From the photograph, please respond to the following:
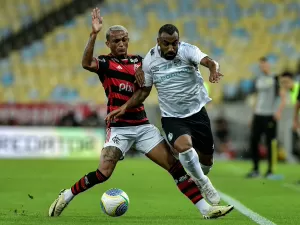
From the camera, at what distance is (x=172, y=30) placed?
295 inches

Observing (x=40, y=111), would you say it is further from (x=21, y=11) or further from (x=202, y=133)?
(x=202, y=133)

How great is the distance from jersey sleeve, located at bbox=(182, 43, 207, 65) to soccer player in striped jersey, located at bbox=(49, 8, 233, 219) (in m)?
0.59

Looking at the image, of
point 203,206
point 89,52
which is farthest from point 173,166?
point 89,52

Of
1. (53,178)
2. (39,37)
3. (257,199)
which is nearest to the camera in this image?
(257,199)

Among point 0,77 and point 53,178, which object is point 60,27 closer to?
point 0,77

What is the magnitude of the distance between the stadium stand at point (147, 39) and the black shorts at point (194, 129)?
17.1 m

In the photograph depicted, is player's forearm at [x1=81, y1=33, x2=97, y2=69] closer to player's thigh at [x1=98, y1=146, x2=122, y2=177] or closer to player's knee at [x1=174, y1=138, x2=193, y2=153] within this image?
player's thigh at [x1=98, y1=146, x2=122, y2=177]

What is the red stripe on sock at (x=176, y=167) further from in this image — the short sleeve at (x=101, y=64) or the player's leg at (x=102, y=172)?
the short sleeve at (x=101, y=64)

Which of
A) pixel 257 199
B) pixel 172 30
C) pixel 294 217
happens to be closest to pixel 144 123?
pixel 172 30

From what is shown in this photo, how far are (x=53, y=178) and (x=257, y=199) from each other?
4972mm

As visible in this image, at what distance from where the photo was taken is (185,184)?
25.1 feet

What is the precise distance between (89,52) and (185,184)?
162 cm

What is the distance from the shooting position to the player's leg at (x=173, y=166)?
745cm

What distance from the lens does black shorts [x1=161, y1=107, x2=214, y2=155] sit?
7.86m
